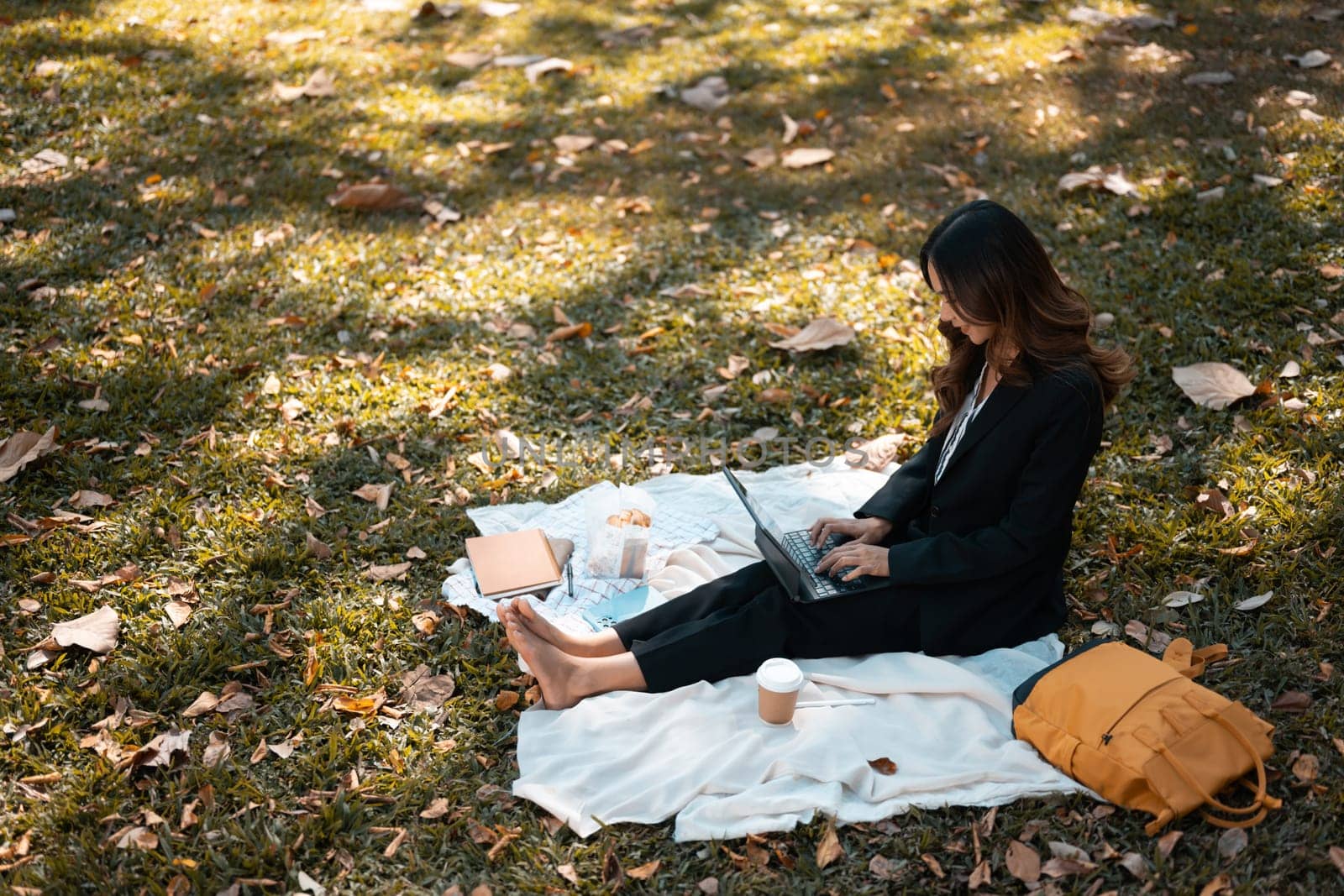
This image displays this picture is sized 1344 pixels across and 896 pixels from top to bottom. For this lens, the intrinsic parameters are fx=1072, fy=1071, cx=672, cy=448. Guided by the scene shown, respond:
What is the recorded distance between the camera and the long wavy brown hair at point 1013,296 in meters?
3.32

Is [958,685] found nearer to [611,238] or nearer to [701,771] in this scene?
[701,771]

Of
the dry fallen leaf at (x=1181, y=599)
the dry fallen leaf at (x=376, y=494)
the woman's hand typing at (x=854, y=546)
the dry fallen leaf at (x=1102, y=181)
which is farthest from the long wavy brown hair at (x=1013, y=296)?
the dry fallen leaf at (x=1102, y=181)

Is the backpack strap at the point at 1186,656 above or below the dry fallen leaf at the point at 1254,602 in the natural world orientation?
above

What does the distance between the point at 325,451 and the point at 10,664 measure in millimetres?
1608

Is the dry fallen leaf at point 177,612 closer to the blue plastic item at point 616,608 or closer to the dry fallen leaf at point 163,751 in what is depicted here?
the dry fallen leaf at point 163,751

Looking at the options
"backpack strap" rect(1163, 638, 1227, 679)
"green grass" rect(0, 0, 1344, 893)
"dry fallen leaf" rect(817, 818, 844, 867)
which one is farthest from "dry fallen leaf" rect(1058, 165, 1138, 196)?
"dry fallen leaf" rect(817, 818, 844, 867)

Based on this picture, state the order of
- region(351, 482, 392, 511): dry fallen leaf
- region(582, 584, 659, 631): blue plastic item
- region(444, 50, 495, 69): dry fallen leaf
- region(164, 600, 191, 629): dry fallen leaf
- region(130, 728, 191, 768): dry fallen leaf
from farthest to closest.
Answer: region(444, 50, 495, 69): dry fallen leaf → region(351, 482, 392, 511): dry fallen leaf → region(582, 584, 659, 631): blue plastic item → region(164, 600, 191, 629): dry fallen leaf → region(130, 728, 191, 768): dry fallen leaf

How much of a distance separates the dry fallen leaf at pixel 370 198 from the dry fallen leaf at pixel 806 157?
2.54 m

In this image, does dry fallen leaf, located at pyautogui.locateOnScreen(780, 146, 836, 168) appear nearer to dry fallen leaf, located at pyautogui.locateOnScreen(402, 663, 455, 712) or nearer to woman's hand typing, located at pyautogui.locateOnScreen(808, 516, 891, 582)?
woman's hand typing, located at pyautogui.locateOnScreen(808, 516, 891, 582)

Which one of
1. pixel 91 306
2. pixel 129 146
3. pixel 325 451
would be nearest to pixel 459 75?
pixel 129 146

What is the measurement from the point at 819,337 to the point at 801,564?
221 cm

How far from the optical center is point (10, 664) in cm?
372

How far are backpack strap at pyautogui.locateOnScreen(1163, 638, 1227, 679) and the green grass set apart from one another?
117mm

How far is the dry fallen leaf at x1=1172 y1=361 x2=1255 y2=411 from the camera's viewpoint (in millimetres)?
4906
